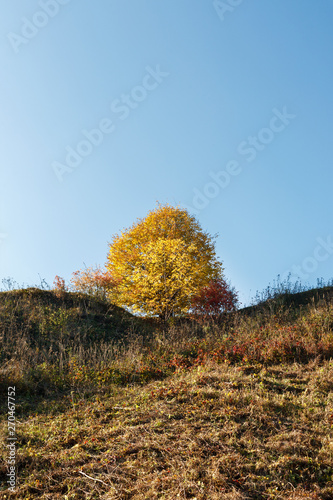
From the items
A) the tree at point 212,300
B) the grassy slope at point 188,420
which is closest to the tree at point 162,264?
the tree at point 212,300

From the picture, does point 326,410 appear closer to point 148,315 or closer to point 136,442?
point 136,442

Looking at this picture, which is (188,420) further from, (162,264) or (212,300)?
(212,300)

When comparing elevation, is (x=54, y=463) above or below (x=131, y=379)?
below

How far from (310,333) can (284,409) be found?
420 cm

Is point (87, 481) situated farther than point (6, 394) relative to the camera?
No

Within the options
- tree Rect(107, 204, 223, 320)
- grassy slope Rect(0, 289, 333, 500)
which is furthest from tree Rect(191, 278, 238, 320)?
grassy slope Rect(0, 289, 333, 500)

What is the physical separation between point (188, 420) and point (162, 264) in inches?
529

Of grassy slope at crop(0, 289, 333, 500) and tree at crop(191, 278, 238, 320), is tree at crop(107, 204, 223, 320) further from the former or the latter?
grassy slope at crop(0, 289, 333, 500)

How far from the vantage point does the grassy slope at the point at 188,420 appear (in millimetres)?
4383

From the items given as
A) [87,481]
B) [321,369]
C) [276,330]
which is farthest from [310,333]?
[87,481]

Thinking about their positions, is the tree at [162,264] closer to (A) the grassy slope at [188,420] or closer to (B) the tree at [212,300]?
(B) the tree at [212,300]

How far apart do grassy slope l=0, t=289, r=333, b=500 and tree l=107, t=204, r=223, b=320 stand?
798cm

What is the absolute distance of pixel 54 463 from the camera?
17.1 ft

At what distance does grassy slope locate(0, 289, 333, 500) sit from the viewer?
438 cm
